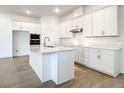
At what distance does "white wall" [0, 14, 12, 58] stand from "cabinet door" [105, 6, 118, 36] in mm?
5535

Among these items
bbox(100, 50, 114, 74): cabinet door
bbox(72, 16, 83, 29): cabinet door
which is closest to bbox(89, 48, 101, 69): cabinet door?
bbox(100, 50, 114, 74): cabinet door

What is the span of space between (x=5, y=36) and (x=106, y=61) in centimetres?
579

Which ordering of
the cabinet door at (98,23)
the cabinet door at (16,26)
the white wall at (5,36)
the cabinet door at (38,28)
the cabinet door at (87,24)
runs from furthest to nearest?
the cabinet door at (38,28)
the cabinet door at (16,26)
the white wall at (5,36)
the cabinet door at (87,24)
the cabinet door at (98,23)

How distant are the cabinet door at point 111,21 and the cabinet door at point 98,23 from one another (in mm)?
180

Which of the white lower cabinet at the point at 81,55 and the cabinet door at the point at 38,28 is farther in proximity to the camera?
the cabinet door at the point at 38,28

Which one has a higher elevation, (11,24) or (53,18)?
(53,18)

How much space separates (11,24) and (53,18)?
2631mm

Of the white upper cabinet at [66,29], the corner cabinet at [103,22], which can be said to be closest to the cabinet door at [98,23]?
the corner cabinet at [103,22]

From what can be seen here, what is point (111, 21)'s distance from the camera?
11.8ft

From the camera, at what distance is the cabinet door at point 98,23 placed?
395cm

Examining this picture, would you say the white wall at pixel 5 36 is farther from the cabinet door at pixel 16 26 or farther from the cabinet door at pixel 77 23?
the cabinet door at pixel 77 23
